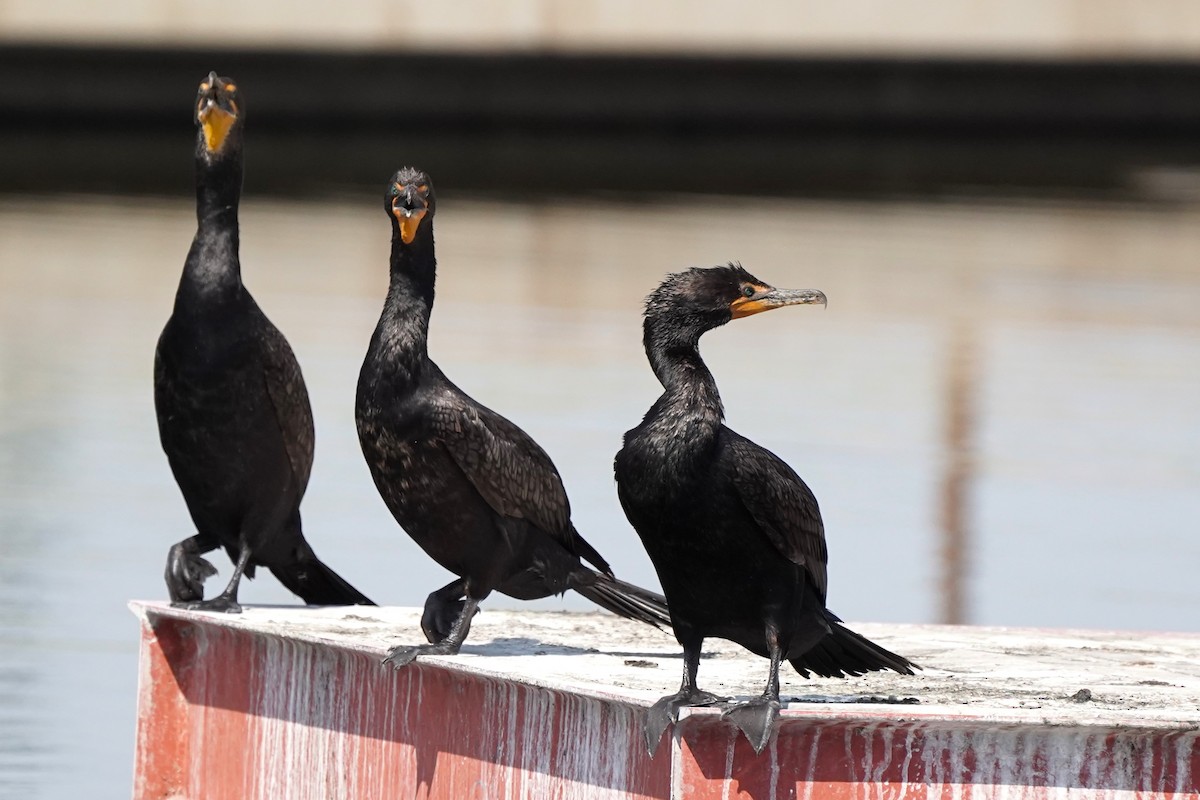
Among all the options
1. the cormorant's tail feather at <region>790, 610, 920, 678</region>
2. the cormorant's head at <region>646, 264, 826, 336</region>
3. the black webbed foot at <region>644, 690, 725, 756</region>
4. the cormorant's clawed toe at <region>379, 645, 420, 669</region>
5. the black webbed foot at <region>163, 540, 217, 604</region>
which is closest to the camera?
the black webbed foot at <region>644, 690, 725, 756</region>

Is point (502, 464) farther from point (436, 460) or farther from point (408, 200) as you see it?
point (408, 200)

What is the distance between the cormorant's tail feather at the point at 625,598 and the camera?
649 centimetres

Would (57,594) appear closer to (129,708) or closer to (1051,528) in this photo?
(129,708)

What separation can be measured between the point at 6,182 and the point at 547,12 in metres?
6.49

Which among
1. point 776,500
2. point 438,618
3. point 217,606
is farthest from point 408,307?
point 776,500

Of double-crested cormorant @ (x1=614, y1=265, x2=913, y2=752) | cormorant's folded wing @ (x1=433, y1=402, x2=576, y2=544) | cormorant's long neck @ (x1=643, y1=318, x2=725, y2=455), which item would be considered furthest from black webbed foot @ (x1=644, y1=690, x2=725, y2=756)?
cormorant's folded wing @ (x1=433, y1=402, x2=576, y2=544)

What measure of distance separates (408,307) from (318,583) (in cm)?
148

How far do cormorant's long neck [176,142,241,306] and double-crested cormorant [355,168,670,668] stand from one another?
0.82 m

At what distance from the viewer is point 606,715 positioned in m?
5.56

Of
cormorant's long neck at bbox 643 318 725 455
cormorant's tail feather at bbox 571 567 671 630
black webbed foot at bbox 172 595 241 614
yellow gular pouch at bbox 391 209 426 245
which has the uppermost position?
yellow gular pouch at bbox 391 209 426 245

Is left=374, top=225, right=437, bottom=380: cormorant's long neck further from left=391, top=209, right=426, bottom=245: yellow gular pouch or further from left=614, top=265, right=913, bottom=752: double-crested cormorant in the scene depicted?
left=614, top=265, right=913, bottom=752: double-crested cormorant

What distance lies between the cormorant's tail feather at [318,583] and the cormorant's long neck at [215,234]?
36.8 inches

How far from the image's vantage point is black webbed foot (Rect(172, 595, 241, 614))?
6809 millimetres

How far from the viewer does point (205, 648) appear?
271 inches
